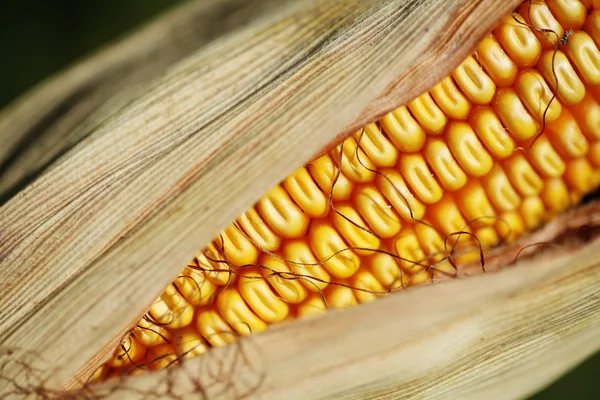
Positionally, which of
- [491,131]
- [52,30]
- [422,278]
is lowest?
[422,278]

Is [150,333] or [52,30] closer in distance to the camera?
[150,333]

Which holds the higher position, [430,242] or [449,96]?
[449,96]

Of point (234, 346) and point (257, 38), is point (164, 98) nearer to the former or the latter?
point (257, 38)

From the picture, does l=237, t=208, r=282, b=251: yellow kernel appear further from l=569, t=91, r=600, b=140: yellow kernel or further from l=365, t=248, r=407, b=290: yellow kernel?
l=569, t=91, r=600, b=140: yellow kernel

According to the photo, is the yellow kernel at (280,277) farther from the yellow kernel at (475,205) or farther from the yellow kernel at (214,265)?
the yellow kernel at (475,205)

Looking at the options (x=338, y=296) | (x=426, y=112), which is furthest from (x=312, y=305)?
(x=426, y=112)

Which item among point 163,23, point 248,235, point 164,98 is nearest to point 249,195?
point 248,235

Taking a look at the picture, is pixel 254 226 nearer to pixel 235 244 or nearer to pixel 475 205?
pixel 235 244
